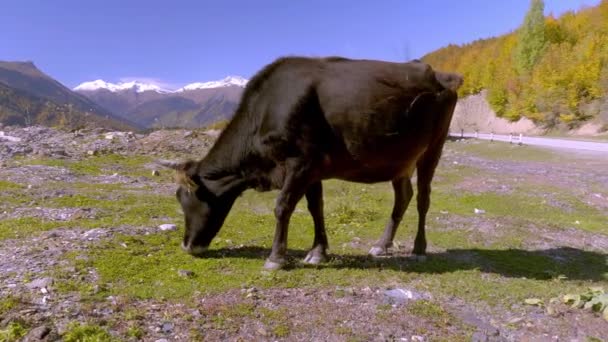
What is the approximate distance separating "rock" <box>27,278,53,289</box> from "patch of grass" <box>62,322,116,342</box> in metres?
1.18

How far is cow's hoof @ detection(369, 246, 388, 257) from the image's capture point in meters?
7.67

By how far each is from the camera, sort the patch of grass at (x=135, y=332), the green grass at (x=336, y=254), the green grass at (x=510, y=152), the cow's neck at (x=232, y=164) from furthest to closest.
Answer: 1. the green grass at (x=510, y=152)
2. the cow's neck at (x=232, y=164)
3. the green grass at (x=336, y=254)
4. the patch of grass at (x=135, y=332)

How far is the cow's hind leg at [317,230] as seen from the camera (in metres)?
7.01

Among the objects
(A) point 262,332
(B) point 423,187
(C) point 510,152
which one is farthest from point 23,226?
(C) point 510,152

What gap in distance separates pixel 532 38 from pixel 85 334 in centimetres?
7905

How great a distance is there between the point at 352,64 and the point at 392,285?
3.24 meters

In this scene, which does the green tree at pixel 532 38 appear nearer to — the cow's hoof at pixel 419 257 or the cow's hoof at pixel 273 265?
the cow's hoof at pixel 419 257

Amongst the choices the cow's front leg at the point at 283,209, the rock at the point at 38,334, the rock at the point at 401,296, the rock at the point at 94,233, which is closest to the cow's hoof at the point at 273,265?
the cow's front leg at the point at 283,209

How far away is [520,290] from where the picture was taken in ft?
20.3

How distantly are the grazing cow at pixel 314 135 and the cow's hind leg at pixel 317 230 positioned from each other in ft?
0.05

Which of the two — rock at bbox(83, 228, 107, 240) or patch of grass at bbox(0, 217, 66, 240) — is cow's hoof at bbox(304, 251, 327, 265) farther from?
patch of grass at bbox(0, 217, 66, 240)

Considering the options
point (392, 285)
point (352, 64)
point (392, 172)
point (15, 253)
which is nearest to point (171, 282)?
point (15, 253)

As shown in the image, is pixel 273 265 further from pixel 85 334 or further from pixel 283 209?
pixel 85 334

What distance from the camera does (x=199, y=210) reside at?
6.96 m
